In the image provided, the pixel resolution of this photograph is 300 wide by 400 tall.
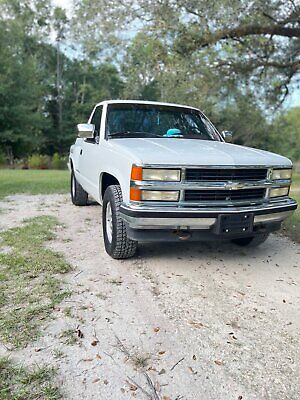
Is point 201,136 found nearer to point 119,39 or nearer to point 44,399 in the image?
point 44,399

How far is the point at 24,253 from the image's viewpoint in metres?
4.03

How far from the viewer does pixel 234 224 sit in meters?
3.47

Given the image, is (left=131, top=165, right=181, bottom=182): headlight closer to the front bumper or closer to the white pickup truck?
the white pickup truck

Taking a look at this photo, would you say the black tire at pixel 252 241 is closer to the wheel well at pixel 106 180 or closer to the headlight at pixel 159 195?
the headlight at pixel 159 195

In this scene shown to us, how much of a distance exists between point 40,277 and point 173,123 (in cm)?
271

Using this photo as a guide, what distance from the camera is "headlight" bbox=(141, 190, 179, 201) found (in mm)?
3326

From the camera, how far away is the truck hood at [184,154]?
10.9 ft

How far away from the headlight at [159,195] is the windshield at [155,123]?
1380 millimetres

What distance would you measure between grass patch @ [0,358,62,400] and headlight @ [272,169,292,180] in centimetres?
285

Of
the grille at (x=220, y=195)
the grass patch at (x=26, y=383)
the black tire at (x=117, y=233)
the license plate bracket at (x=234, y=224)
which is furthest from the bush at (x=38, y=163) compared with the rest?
the grass patch at (x=26, y=383)

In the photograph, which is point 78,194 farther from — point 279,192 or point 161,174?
point 279,192

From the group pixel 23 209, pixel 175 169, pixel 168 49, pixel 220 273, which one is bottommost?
pixel 23 209

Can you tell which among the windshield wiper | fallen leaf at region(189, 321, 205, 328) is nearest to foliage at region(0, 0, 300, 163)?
the windshield wiper

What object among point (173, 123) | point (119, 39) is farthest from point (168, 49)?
point (173, 123)
